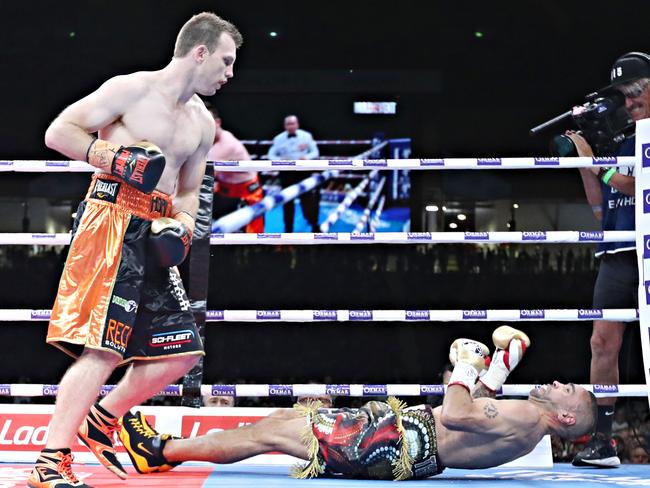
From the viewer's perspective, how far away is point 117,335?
2.24m

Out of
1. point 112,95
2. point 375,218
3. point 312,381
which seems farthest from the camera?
point 375,218

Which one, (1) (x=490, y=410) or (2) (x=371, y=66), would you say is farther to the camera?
(2) (x=371, y=66)

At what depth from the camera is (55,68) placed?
27.4 feet

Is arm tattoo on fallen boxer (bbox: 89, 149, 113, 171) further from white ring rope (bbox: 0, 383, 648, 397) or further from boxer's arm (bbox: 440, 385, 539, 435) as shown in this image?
boxer's arm (bbox: 440, 385, 539, 435)

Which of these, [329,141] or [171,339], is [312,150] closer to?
[329,141]

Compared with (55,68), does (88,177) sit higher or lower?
lower

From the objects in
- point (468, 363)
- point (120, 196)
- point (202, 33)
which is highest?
point (202, 33)

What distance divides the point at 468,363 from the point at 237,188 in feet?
18.0

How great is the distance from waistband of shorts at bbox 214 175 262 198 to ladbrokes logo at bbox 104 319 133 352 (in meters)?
5.58

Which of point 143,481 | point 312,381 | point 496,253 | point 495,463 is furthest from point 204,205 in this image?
point 496,253

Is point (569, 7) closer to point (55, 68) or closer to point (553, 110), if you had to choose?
point (553, 110)

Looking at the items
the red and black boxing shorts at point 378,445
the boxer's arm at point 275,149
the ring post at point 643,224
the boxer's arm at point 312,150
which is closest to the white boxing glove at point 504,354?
the red and black boxing shorts at point 378,445

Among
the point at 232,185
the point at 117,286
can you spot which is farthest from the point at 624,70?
the point at 232,185

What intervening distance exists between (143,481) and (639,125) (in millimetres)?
1896
